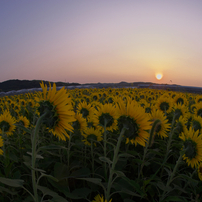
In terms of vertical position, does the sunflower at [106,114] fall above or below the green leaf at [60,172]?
above

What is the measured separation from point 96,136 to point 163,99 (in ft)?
4.88

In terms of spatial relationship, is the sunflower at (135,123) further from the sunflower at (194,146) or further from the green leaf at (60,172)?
the green leaf at (60,172)

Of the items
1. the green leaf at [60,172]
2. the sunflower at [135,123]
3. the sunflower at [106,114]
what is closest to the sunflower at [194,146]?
the sunflower at [135,123]

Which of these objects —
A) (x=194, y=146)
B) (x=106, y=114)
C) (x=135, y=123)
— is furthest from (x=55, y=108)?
(x=194, y=146)

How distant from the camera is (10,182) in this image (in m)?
0.69

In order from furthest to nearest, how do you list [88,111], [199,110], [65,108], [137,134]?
[199,110] → [88,111] → [137,134] → [65,108]

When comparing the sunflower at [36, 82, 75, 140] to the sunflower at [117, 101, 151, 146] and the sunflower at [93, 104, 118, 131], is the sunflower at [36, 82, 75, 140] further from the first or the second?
the sunflower at [93, 104, 118, 131]

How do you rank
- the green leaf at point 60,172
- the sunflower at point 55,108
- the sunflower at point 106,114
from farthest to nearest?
the sunflower at point 106,114 → the green leaf at point 60,172 → the sunflower at point 55,108

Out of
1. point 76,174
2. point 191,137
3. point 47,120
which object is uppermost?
point 47,120

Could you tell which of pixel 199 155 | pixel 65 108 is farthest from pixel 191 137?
pixel 65 108

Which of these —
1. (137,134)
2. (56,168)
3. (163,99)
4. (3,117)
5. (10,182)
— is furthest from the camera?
(163,99)

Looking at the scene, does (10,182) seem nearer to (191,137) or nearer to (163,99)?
(191,137)

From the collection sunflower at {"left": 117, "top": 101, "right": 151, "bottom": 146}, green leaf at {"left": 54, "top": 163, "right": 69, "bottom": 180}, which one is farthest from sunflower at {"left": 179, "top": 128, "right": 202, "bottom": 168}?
green leaf at {"left": 54, "top": 163, "right": 69, "bottom": 180}

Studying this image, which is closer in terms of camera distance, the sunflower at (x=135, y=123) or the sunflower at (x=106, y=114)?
the sunflower at (x=135, y=123)
